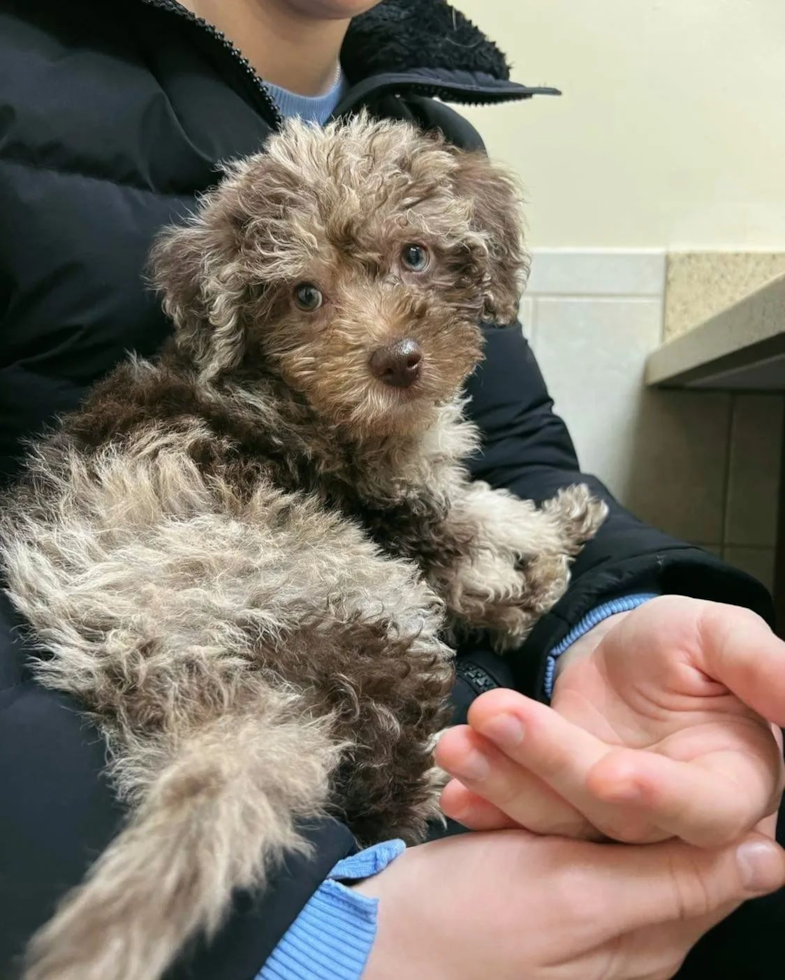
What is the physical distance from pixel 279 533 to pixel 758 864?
34.7 inches

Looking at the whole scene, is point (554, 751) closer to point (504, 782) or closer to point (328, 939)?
point (504, 782)

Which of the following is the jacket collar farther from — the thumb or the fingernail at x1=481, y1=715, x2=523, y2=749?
the thumb

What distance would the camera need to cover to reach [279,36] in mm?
2070

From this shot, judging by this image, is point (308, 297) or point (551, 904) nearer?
point (551, 904)

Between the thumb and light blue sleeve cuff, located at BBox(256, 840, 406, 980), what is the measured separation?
0.32 meters

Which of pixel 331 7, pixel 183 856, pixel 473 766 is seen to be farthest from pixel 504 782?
pixel 331 7

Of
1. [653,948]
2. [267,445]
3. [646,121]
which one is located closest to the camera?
[653,948]

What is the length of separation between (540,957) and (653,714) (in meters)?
0.37

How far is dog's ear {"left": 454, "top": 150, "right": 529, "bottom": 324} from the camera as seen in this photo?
179cm

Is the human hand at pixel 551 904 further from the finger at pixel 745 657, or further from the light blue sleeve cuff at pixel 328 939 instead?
the finger at pixel 745 657

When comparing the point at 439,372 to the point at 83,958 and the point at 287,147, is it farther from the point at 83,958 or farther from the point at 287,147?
the point at 83,958

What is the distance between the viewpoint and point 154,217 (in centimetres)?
179

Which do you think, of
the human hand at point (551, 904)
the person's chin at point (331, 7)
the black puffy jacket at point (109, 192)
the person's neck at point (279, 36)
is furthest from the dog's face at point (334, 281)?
the human hand at point (551, 904)

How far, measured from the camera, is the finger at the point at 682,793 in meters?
0.90
